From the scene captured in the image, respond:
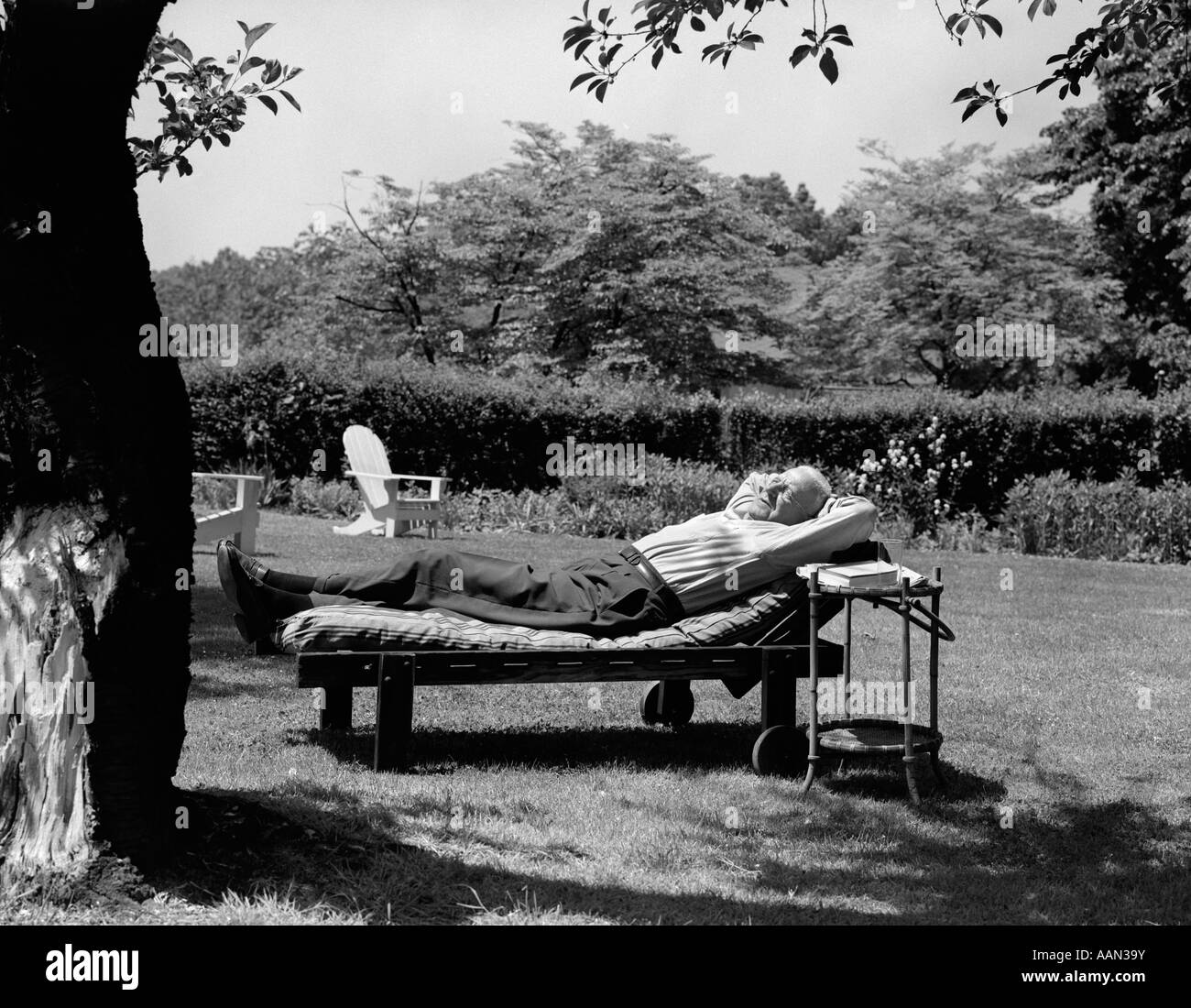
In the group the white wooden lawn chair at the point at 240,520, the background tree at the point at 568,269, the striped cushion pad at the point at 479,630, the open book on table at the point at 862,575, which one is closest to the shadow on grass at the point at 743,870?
the striped cushion pad at the point at 479,630

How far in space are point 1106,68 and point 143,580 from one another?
97.7 ft

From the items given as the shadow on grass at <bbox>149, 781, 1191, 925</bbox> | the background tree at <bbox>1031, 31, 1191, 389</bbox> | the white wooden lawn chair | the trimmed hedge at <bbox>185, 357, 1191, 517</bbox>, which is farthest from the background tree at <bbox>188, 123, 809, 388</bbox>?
the shadow on grass at <bbox>149, 781, 1191, 925</bbox>

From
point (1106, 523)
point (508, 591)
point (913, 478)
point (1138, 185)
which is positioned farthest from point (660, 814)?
point (1138, 185)

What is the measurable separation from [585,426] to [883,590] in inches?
516

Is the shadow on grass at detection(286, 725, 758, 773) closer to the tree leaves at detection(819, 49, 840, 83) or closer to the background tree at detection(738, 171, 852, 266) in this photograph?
the tree leaves at detection(819, 49, 840, 83)

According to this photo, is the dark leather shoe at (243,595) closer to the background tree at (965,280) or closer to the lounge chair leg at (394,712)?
the lounge chair leg at (394,712)

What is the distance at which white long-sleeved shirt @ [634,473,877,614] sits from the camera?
5.68 m

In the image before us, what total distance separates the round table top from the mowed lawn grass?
2.68 ft

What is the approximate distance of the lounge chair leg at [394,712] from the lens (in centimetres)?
517

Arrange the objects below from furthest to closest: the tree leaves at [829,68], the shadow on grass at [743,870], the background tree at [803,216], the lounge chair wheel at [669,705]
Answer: the background tree at [803,216] → the lounge chair wheel at [669,705] → the tree leaves at [829,68] → the shadow on grass at [743,870]

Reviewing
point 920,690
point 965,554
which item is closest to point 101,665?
point 920,690

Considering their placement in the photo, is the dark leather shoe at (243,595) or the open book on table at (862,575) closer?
the open book on table at (862,575)

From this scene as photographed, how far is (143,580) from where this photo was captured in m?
3.79

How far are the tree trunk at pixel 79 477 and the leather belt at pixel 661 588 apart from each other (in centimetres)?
242
